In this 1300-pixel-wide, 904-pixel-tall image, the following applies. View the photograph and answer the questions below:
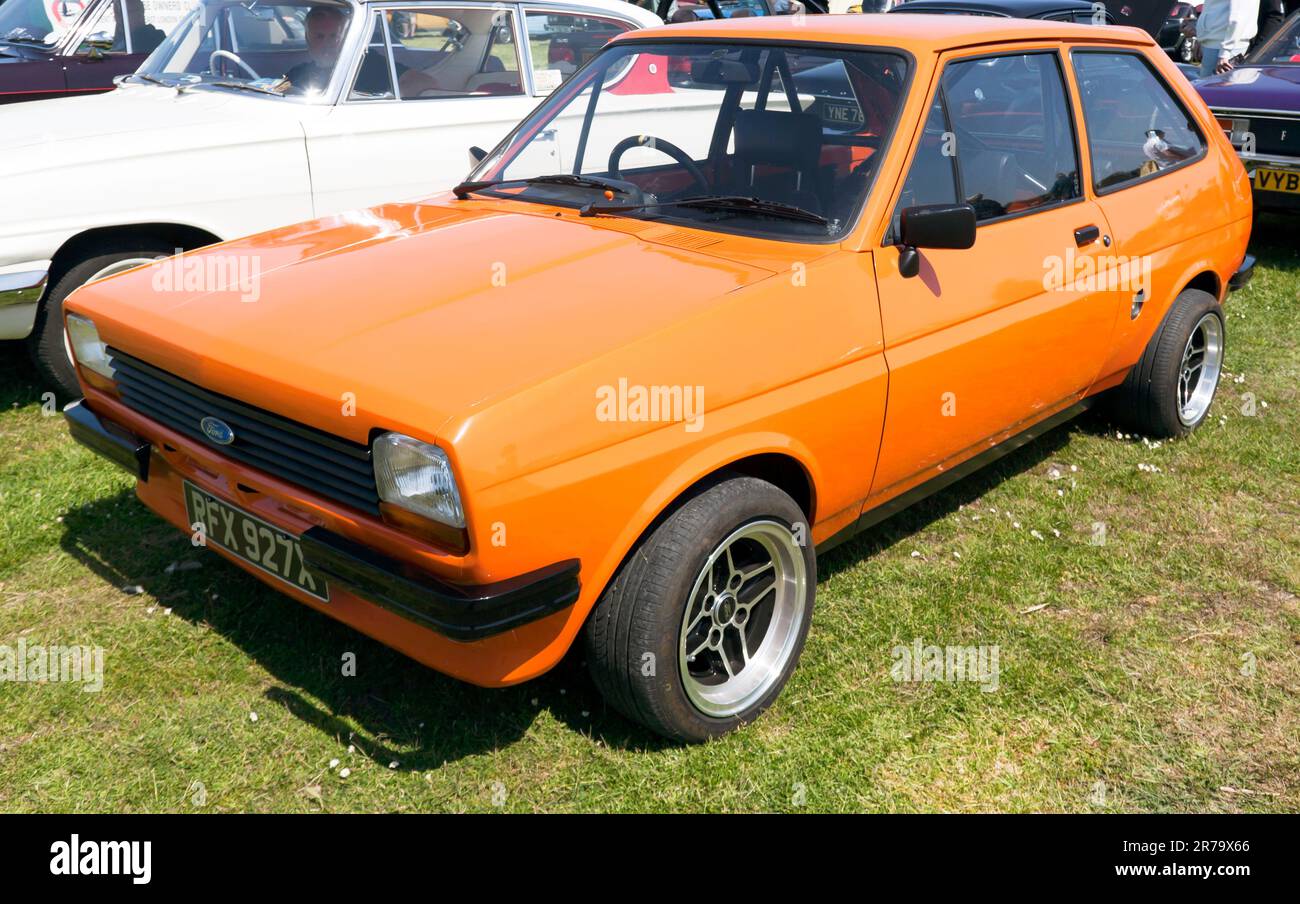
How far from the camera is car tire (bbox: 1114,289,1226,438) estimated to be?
4496 mm

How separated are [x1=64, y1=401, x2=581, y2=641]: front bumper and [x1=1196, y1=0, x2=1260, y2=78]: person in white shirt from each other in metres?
→ 8.47

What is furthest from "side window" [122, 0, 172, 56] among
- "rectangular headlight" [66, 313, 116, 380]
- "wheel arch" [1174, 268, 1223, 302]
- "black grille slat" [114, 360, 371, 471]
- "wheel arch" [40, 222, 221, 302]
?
"wheel arch" [1174, 268, 1223, 302]

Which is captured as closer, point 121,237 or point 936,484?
point 936,484

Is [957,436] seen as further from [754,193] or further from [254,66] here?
[254,66]

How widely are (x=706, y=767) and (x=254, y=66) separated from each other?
4.44 meters

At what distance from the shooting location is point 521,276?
291cm

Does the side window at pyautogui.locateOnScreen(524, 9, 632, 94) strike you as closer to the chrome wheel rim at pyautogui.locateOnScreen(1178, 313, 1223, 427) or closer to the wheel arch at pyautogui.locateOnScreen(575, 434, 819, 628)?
the chrome wheel rim at pyautogui.locateOnScreen(1178, 313, 1223, 427)

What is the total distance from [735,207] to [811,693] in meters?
1.43

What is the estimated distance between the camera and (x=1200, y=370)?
196 inches

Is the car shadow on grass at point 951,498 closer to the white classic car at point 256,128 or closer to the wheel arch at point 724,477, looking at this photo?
the wheel arch at point 724,477

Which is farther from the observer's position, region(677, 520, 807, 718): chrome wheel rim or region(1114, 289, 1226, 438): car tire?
region(1114, 289, 1226, 438): car tire

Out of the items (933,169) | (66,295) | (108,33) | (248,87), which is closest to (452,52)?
(248,87)

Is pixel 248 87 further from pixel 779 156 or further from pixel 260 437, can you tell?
pixel 260 437

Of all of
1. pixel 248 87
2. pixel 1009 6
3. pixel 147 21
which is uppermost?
pixel 1009 6
